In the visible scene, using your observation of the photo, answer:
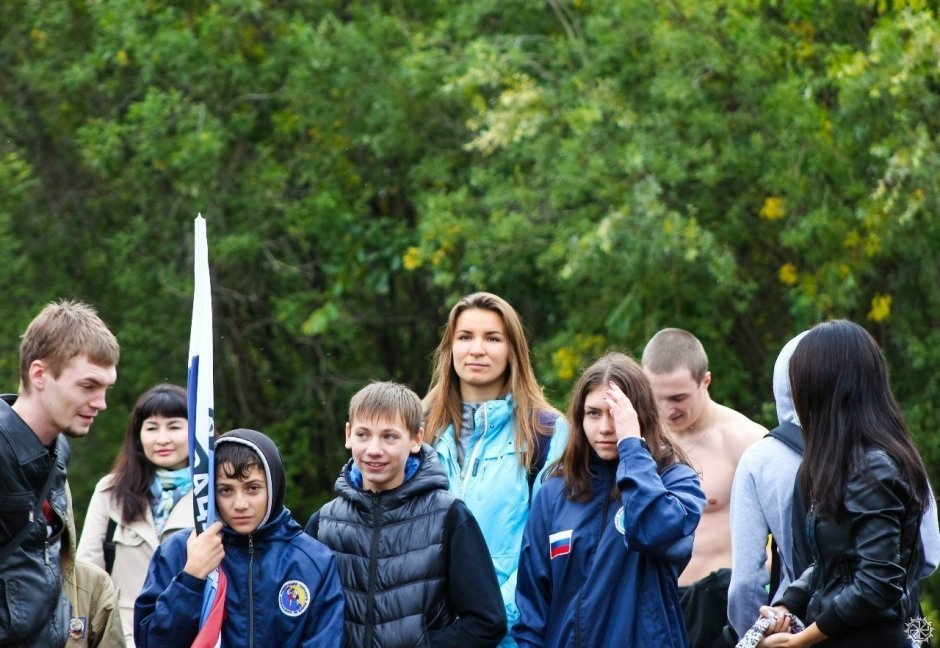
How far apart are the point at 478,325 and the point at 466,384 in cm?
24

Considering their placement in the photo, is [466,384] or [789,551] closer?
[789,551]

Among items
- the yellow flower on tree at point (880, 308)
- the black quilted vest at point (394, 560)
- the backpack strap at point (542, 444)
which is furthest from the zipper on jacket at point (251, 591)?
the yellow flower on tree at point (880, 308)

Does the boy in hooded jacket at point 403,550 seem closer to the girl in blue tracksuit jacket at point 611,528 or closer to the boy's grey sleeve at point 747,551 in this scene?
→ the girl in blue tracksuit jacket at point 611,528

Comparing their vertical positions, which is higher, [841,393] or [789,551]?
[841,393]

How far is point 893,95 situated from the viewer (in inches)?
399

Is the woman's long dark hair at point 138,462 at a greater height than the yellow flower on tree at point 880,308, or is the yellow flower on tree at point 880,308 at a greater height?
the yellow flower on tree at point 880,308

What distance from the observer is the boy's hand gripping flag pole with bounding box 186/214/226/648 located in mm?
4684

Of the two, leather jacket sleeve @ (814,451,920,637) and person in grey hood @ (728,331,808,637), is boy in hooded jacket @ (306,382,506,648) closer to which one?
person in grey hood @ (728,331,808,637)

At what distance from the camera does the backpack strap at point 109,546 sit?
6762 millimetres

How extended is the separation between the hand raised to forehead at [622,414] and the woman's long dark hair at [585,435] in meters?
0.09

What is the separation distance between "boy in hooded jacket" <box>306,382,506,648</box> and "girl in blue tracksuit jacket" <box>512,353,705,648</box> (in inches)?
8.0

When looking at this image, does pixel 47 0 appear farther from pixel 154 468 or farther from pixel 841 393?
pixel 841 393

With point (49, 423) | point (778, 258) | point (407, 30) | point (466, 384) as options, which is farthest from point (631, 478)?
point (407, 30)

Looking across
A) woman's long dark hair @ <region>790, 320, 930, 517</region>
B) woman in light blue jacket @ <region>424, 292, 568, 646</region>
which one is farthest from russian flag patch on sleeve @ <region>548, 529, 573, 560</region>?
woman's long dark hair @ <region>790, 320, 930, 517</region>
